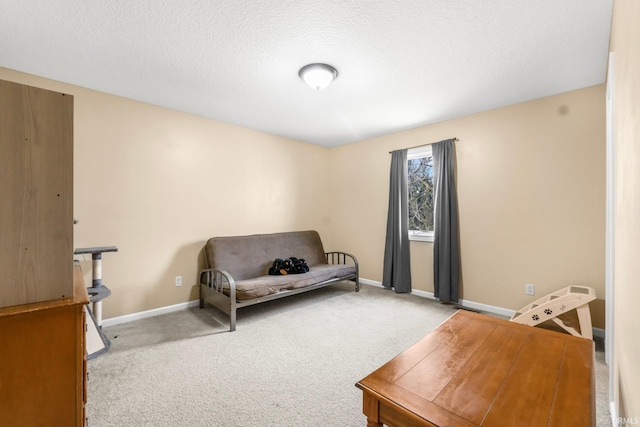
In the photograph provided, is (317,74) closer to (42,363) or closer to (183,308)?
(42,363)

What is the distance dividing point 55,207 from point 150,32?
58.8 inches

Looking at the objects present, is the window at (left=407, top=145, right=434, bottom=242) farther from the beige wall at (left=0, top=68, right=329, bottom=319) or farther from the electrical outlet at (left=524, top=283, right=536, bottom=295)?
the beige wall at (left=0, top=68, right=329, bottom=319)

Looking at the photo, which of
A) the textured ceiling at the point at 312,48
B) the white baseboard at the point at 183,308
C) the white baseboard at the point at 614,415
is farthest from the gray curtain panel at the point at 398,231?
A: the white baseboard at the point at 614,415

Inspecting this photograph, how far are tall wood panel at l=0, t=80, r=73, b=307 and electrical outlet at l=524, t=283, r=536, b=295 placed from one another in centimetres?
388

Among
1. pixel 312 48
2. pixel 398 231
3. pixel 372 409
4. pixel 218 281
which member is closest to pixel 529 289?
pixel 398 231

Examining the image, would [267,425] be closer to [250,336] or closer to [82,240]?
[250,336]

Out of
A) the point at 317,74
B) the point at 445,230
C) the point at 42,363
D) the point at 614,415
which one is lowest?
the point at 614,415

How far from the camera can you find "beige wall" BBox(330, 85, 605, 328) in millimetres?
2727

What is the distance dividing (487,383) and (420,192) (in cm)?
335

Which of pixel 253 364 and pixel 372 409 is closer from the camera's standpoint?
pixel 372 409

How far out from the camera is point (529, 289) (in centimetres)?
310

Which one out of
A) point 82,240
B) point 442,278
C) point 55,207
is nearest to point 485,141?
point 442,278

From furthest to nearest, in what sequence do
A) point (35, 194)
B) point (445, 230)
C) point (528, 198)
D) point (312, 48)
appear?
point (445, 230) → point (528, 198) → point (312, 48) → point (35, 194)

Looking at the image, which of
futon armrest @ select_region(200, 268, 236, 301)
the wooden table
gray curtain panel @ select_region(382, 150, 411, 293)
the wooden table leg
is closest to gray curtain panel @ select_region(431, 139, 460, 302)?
gray curtain panel @ select_region(382, 150, 411, 293)
